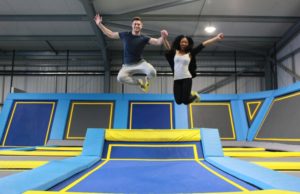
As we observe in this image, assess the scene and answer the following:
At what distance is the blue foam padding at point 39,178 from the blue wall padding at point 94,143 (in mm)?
846

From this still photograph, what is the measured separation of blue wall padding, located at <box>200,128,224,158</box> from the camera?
3730 millimetres

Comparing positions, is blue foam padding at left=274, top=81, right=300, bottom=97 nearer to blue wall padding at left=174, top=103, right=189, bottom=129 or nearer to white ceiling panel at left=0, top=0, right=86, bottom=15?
blue wall padding at left=174, top=103, right=189, bottom=129

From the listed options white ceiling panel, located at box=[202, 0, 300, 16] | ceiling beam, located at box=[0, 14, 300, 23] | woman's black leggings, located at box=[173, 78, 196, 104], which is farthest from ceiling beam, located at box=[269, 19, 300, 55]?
woman's black leggings, located at box=[173, 78, 196, 104]

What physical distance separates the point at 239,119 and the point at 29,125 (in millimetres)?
5545

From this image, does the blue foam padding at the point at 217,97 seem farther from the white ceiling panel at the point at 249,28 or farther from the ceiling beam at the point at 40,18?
the ceiling beam at the point at 40,18

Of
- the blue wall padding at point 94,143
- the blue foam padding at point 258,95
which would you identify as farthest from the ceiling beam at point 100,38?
the blue foam padding at point 258,95

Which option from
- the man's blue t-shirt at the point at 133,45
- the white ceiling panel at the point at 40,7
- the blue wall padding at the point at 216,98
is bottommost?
the blue wall padding at the point at 216,98

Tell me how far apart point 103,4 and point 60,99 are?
283cm

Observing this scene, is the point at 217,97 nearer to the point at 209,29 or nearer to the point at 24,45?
the point at 209,29

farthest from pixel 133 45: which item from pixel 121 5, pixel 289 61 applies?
pixel 289 61

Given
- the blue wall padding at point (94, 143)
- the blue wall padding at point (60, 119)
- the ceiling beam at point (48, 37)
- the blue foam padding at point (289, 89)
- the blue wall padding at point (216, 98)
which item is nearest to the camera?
the blue wall padding at point (94, 143)

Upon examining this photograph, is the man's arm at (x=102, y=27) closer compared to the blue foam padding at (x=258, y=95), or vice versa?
the man's arm at (x=102, y=27)

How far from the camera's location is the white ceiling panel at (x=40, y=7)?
6.79 meters

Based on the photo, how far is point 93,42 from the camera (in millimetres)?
9586
